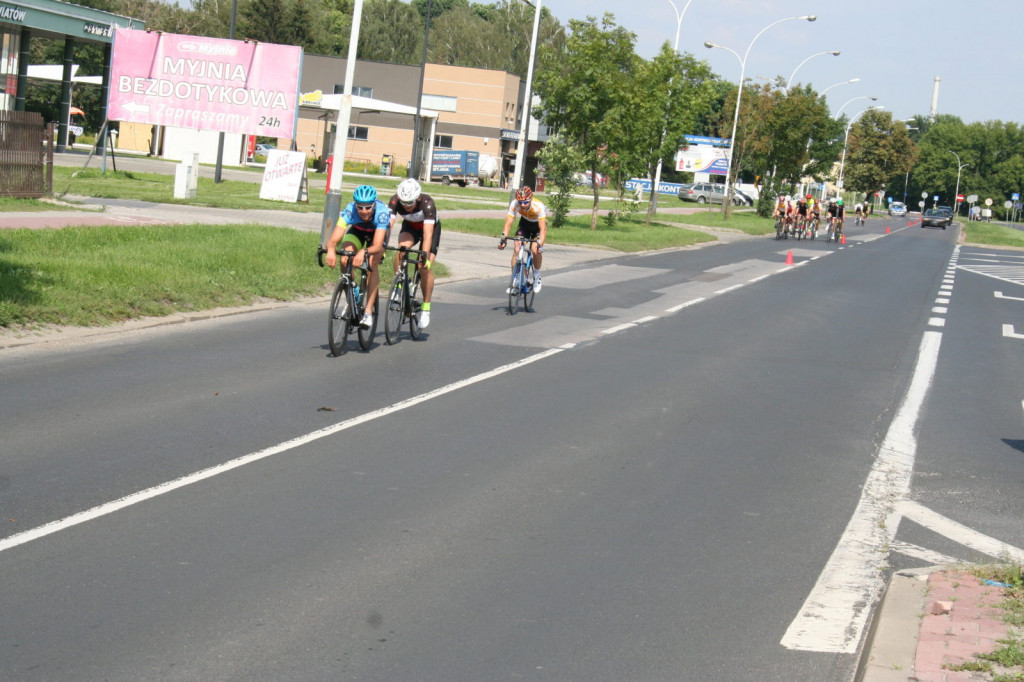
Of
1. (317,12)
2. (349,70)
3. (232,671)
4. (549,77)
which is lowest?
(232,671)

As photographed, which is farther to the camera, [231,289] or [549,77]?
[549,77]

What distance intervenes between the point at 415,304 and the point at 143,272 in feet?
12.6

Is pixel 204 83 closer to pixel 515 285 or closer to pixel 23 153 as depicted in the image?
pixel 23 153

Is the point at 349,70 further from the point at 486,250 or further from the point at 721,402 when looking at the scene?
the point at 721,402

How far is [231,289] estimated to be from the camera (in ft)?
49.6

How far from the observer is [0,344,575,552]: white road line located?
5.67 m

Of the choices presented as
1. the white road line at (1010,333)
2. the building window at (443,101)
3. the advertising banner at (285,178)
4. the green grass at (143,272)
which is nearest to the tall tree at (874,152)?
the building window at (443,101)

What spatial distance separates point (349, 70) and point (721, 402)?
1081cm

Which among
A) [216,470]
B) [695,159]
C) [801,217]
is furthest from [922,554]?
[695,159]

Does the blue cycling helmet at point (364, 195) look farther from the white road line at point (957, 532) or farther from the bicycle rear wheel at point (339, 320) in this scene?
the white road line at point (957, 532)

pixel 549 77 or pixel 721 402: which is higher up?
pixel 549 77

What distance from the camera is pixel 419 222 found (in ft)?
41.4

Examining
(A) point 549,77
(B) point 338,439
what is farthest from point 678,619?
(A) point 549,77

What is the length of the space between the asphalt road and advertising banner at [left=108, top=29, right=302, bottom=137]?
2154 centimetres
